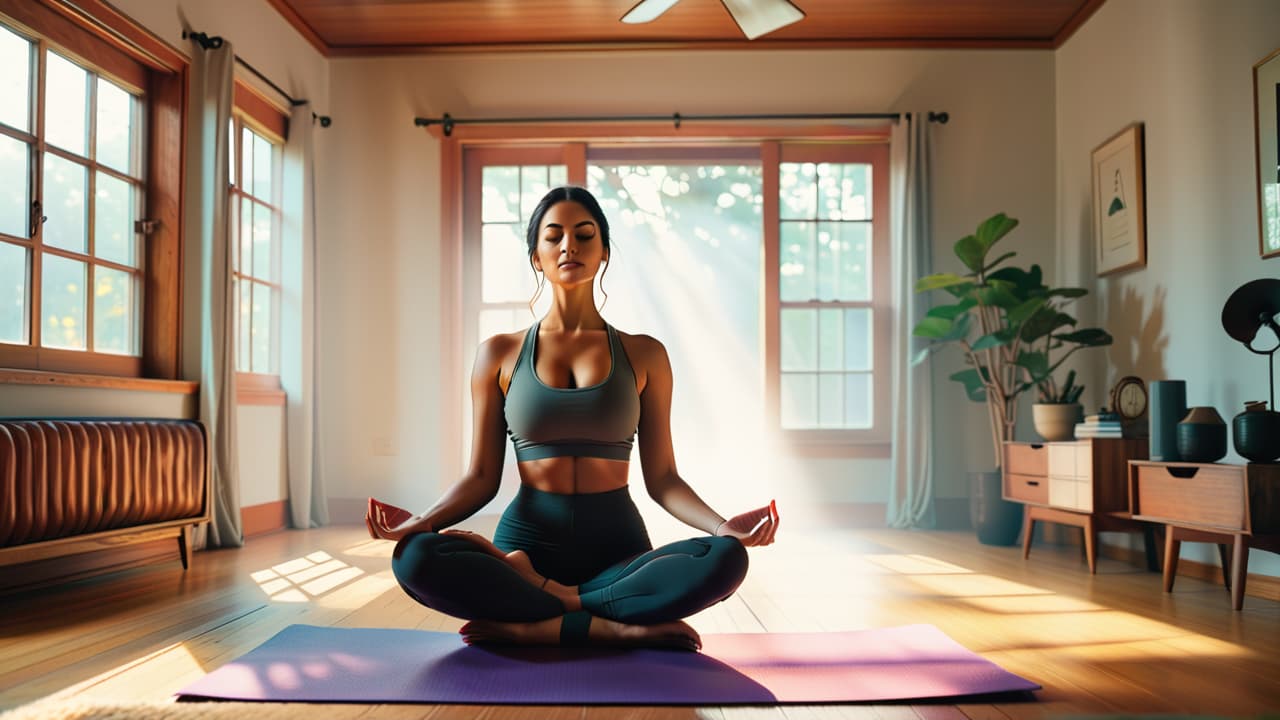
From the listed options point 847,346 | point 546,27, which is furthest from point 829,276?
point 546,27


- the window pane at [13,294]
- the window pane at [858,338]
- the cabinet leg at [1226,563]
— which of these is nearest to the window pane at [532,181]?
the window pane at [858,338]

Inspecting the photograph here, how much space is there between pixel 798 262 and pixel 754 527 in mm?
4035

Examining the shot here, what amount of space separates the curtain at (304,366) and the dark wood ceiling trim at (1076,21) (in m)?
4.24

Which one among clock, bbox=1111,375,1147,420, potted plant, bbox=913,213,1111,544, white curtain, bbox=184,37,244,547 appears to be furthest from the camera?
potted plant, bbox=913,213,1111,544

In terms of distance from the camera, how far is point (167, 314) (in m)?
4.35

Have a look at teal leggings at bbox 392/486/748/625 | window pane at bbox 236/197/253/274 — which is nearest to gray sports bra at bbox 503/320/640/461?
teal leggings at bbox 392/486/748/625

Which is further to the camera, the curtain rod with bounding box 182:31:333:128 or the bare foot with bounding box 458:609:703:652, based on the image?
the curtain rod with bounding box 182:31:333:128

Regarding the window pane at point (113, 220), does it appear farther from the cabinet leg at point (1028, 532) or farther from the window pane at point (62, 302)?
the cabinet leg at point (1028, 532)

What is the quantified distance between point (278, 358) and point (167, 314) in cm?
121

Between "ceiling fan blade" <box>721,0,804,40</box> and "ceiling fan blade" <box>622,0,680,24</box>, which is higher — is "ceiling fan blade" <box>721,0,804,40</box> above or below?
below

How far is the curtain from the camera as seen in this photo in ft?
17.9

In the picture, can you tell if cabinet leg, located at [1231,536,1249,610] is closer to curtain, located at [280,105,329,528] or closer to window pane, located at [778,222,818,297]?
window pane, located at [778,222,818,297]

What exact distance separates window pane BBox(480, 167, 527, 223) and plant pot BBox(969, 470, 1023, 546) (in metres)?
3.07

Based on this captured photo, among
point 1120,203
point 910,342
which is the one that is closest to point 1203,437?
point 1120,203
